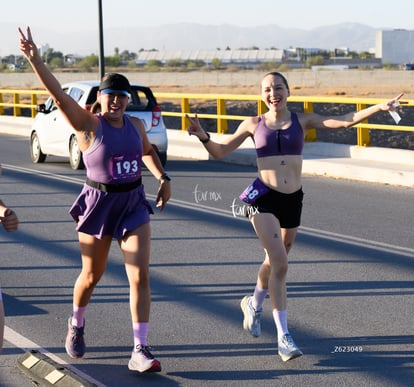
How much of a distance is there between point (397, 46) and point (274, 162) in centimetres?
16474

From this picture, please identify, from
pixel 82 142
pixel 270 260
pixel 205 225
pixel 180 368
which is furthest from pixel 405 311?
pixel 205 225

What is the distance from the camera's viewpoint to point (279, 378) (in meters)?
6.60

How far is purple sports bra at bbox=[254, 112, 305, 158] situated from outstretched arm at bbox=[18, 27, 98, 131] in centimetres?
128

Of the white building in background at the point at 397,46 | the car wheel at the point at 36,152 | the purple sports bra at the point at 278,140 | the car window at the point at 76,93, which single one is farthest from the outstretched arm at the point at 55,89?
the white building in background at the point at 397,46

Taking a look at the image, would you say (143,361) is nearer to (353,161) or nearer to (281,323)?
(281,323)

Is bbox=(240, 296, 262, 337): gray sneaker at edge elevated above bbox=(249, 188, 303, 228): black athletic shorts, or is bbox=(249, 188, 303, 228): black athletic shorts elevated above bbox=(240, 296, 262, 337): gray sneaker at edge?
bbox=(249, 188, 303, 228): black athletic shorts

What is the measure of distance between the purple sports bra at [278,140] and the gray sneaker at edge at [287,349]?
1282 millimetres

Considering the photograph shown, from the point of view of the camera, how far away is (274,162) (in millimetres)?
7492

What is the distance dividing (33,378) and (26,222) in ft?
23.0

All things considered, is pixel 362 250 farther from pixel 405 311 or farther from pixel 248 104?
pixel 248 104

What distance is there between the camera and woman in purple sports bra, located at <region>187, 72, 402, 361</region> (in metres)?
7.36

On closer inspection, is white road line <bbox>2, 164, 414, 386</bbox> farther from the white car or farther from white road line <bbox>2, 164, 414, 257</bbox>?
the white car

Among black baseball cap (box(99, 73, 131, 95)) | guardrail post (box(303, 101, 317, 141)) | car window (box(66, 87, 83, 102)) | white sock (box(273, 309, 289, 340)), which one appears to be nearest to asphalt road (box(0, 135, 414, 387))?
white sock (box(273, 309, 289, 340))

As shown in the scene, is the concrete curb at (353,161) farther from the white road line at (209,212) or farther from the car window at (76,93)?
the white road line at (209,212)
